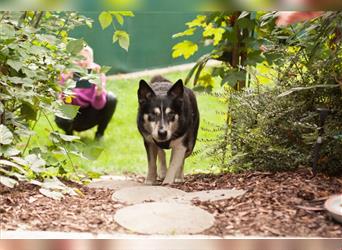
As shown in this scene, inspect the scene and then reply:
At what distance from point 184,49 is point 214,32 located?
0.70ft

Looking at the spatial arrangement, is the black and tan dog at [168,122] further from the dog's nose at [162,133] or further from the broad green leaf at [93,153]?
the broad green leaf at [93,153]

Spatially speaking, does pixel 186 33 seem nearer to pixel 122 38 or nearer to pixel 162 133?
pixel 122 38

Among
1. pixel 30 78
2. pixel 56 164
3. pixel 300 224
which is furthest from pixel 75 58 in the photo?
pixel 300 224

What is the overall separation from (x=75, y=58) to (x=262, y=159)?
3.07 feet

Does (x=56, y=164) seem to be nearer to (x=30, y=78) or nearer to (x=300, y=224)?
(x=30, y=78)

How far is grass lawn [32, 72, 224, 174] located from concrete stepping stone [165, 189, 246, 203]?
106 cm

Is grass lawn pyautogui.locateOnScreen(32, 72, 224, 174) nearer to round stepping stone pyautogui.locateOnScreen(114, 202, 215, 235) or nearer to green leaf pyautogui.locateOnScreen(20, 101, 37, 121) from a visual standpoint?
green leaf pyautogui.locateOnScreen(20, 101, 37, 121)

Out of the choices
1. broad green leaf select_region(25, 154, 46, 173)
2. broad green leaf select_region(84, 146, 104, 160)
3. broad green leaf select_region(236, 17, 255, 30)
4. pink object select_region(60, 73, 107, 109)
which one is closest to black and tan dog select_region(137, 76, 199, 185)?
broad green leaf select_region(84, 146, 104, 160)

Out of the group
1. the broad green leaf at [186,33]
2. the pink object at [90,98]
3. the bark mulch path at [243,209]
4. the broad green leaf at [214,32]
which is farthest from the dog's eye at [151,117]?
the pink object at [90,98]

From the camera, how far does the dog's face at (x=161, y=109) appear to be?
2.64m

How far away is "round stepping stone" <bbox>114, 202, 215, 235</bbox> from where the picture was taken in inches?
67.4

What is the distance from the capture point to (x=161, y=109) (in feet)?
8.73

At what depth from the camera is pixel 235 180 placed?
2.44 metres

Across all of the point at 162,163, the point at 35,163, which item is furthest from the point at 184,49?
the point at 35,163
